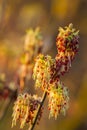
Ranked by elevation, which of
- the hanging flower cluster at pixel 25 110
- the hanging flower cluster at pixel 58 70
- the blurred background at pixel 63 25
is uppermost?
the blurred background at pixel 63 25

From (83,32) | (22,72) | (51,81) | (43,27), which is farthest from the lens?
(83,32)

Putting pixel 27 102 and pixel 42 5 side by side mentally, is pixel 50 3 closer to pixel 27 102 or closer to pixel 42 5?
pixel 42 5

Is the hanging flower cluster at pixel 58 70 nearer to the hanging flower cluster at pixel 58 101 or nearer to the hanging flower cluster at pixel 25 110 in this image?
the hanging flower cluster at pixel 58 101

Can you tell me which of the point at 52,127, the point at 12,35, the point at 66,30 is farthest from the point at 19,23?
the point at 66,30

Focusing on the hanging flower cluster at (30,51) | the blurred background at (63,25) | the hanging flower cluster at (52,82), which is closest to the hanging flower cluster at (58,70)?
the hanging flower cluster at (52,82)

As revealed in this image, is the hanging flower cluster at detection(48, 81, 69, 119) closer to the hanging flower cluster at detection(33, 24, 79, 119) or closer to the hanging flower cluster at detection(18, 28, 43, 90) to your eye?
the hanging flower cluster at detection(33, 24, 79, 119)

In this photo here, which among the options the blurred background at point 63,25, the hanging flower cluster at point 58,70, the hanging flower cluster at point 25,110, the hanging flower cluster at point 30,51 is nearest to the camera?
the hanging flower cluster at point 58,70

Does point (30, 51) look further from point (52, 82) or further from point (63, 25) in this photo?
point (63, 25)

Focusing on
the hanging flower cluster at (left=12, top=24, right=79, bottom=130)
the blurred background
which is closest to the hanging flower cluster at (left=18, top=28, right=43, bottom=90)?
the hanging flower cluster at (left=12, top=24, right=79, bottom=130)
